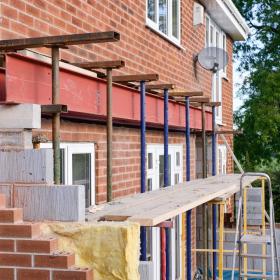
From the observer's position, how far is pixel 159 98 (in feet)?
24.3

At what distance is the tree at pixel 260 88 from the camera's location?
20.9 meters

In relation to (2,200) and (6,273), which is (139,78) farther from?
(6,273)

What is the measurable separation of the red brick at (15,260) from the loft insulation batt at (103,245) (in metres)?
0.19

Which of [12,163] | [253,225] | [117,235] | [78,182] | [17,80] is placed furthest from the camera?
[253,225]

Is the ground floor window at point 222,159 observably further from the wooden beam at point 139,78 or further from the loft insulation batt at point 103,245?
the loft insulation batt at point 103,245

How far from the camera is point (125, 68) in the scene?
750 cm

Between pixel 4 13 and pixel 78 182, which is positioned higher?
pixel 4 13

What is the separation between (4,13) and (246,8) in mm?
22494

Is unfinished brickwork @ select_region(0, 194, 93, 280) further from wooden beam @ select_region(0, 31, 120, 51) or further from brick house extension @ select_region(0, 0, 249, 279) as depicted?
wooden beam @ select_region(0, 31, 120, 51)

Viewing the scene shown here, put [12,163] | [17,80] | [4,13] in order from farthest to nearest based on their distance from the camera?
[4,13] < [17,80] < [12,163]

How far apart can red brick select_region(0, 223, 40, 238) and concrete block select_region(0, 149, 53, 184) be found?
0.95 feet

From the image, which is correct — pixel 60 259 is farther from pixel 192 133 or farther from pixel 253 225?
pixel 253 225

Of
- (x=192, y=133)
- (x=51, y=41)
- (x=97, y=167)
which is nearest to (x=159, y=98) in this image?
(x=97, y=167)

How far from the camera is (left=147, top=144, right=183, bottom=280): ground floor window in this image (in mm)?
8938
